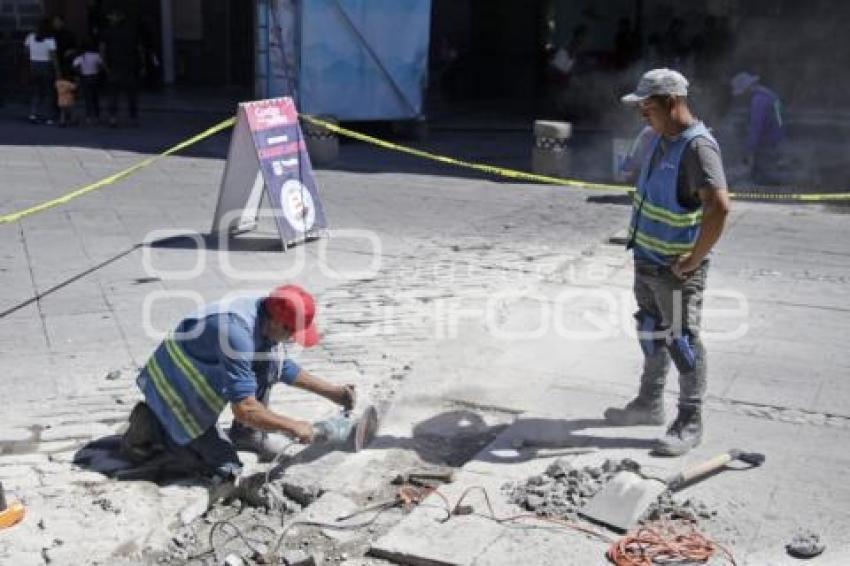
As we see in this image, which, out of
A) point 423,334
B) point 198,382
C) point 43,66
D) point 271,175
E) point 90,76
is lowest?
point 423,334

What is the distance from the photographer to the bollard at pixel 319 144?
583 inches

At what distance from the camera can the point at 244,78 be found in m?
24.3

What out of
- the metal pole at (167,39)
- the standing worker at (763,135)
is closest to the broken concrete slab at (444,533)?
the standing worker at (763,135)

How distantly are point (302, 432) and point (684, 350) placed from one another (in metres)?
1.95

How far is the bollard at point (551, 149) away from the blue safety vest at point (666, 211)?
329 inches

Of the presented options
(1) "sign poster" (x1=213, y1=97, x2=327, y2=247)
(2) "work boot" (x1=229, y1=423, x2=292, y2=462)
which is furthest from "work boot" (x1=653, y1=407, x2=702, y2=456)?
(1) "sign poster" (x1=213, y1=97, x2=327, y2=247)

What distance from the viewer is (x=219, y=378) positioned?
5.05m

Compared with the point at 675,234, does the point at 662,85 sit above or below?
above

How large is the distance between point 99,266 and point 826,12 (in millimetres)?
13656

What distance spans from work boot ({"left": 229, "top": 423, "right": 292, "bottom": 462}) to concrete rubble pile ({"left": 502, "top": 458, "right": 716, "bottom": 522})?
1.20 metres

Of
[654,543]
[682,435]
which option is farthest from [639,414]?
[654,543]

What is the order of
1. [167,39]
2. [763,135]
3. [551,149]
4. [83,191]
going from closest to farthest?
1. [83,191]
2. [551,149]
3. [763,135]
4. [167,39]

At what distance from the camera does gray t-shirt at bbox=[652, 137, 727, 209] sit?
513 centimetres

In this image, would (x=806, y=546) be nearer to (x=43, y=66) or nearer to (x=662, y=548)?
(x=662, y=548)
